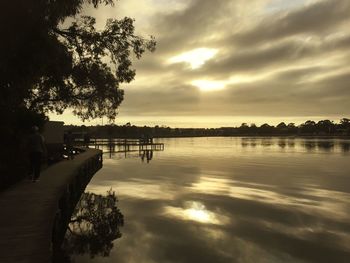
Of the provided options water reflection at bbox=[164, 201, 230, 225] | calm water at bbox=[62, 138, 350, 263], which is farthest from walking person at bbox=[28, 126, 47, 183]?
water reflection at bbox=[164, 201, 230, 225]

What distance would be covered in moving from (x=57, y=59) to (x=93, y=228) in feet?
23.1

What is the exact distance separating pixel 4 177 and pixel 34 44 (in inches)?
208

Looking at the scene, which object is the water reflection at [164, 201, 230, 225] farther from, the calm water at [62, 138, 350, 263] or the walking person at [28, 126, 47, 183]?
the walking person at [28, 126, 47, 183]

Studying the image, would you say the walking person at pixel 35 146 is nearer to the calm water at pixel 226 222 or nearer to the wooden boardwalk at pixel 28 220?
the wooden boardwalk at pixel 28 220

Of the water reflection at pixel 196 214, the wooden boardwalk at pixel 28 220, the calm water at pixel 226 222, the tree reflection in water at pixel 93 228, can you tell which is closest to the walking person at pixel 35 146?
the wooden boardwalk at pixel 28 220

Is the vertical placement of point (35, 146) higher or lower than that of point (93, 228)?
higher

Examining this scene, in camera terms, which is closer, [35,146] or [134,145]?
[35,146]

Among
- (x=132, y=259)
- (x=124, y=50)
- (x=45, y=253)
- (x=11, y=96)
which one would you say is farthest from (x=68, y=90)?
(x=45, y=253)

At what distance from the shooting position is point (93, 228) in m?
14.7

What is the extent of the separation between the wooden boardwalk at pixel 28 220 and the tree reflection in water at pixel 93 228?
1579 mm

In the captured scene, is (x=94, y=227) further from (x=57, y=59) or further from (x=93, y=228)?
(x=57, y=59)

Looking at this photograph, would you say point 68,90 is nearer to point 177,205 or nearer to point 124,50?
point 124,50

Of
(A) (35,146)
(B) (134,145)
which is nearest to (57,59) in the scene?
(A) (35,146)

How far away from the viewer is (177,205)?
1814cm
